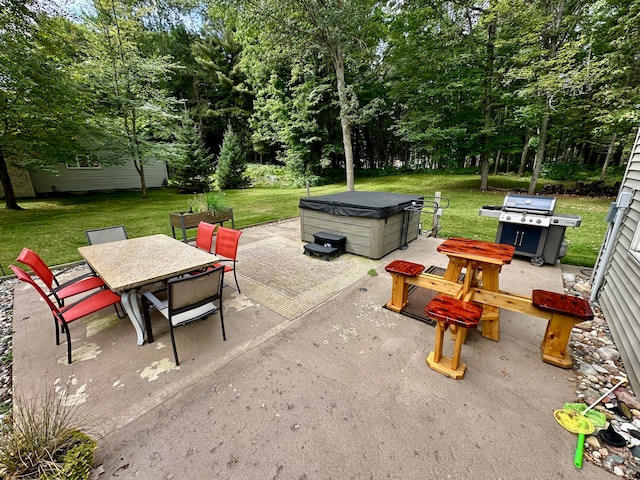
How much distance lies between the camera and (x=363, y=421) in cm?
188

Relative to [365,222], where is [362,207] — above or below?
above

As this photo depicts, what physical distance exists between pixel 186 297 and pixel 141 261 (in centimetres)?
102

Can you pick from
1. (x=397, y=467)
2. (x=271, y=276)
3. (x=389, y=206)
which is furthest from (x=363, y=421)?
(x=389, y=206)

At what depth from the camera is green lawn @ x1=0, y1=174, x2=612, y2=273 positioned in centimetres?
573

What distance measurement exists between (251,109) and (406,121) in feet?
47.8

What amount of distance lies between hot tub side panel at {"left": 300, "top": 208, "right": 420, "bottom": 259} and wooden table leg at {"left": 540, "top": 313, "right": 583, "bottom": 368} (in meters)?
2.77

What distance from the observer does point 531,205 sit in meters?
4.47

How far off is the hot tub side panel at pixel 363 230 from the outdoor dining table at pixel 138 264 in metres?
2.77

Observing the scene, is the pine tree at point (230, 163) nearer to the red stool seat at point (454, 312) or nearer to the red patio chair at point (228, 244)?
the red patio chair at point (228, 244)

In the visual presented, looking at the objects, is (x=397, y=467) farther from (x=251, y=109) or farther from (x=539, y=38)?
(x=251, y=109)

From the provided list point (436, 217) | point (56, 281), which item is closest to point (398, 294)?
point (436, 217)

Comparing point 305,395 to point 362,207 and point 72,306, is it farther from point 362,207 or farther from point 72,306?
point 362,207

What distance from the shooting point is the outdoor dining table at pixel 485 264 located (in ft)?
8.97

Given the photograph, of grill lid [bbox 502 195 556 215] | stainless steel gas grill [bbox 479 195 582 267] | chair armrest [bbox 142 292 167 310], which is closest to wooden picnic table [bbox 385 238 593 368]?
stainless steel gas grill [bbox 479 195 582 267]
